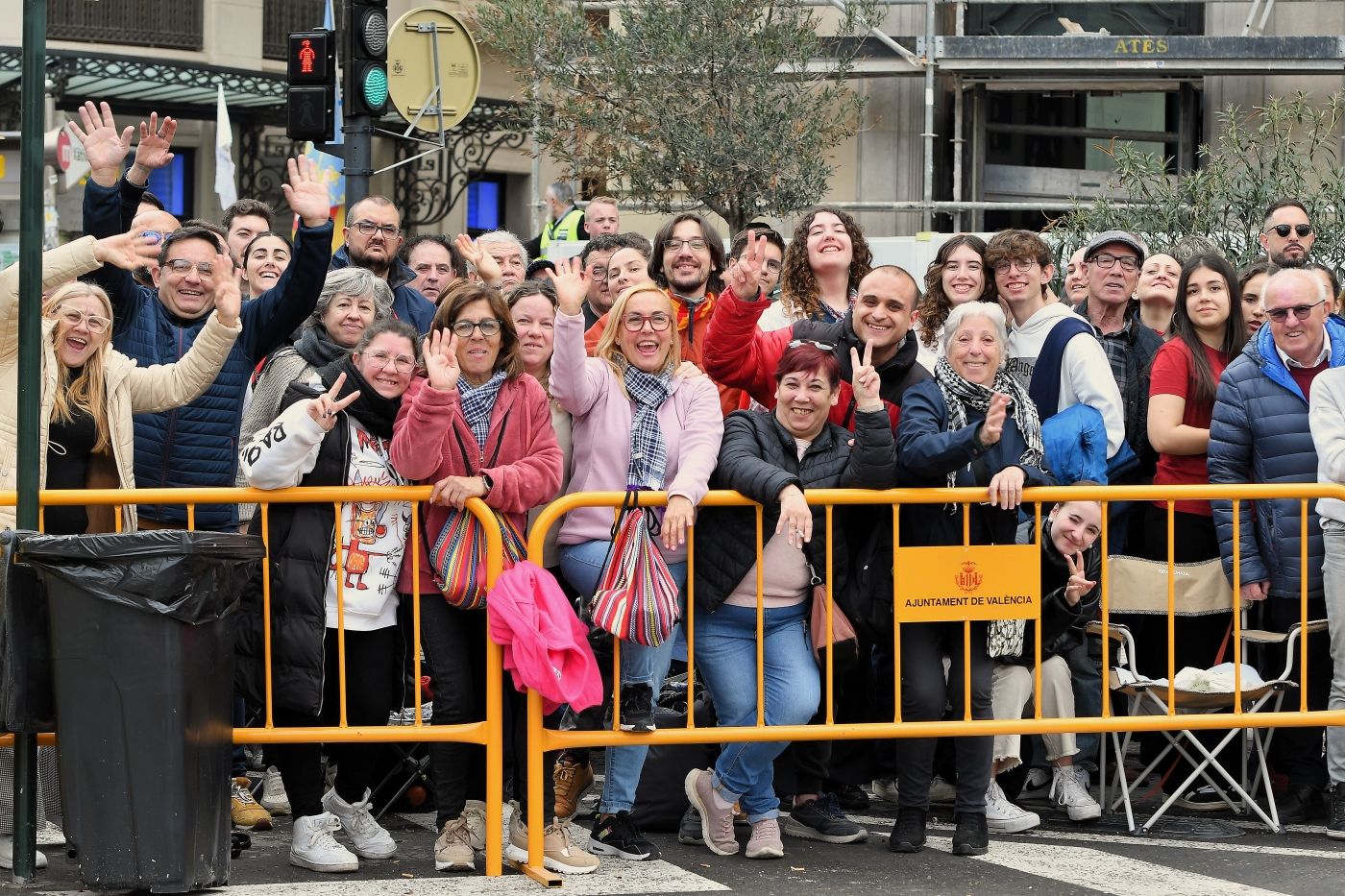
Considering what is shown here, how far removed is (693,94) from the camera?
54.6 ft

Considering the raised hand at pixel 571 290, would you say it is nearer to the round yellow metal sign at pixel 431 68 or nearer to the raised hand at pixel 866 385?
the raised hand at pixel 866 385

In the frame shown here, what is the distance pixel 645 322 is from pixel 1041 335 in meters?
1.87

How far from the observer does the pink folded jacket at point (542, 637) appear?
20.6 feet

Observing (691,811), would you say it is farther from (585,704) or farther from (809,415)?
(809,415)

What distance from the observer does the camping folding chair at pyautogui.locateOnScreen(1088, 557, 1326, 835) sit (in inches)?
286

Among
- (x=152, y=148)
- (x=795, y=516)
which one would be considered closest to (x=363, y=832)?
(x=795, y=516)

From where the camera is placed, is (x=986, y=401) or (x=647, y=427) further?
(x=986, y=401)

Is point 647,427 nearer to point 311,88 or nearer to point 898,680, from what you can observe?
point 898,680

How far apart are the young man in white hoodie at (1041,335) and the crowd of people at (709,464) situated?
0.01 metres

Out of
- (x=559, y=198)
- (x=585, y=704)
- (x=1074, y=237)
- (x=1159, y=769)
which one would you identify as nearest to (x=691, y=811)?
(x=585, y=704)

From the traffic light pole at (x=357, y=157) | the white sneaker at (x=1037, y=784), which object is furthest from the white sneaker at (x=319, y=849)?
the traffic light pole at (x=357, y=157)

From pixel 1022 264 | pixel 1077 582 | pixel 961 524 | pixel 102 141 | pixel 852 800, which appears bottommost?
pixel 852 800

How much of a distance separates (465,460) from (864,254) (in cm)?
212

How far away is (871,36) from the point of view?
61.3ft
